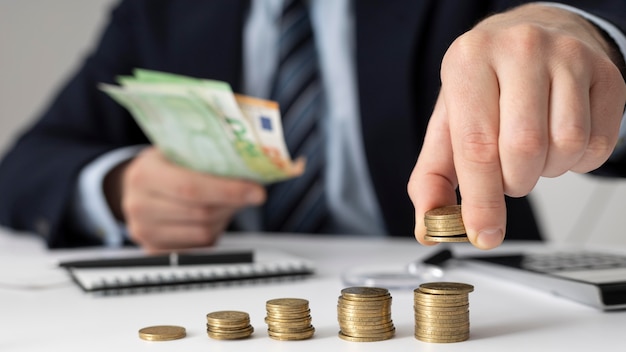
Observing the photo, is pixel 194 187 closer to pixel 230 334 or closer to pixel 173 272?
pixel 173 272

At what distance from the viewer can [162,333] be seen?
71cm

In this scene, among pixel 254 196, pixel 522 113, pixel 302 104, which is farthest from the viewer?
pixel 302 104

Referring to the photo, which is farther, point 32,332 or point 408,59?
point 408,59

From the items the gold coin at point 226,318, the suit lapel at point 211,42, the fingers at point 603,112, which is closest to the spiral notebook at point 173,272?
the gold coin at point 226,318

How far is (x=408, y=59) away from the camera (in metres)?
1.51

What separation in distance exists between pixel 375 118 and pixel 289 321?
34.5 inches

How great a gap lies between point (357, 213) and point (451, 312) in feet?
3.34

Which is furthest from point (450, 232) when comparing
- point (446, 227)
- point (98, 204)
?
point (98, 204)

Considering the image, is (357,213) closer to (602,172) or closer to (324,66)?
(324,66)

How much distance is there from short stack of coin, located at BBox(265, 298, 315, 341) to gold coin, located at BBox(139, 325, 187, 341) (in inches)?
3.3

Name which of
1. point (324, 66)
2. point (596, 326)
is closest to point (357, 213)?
point (324, 66)

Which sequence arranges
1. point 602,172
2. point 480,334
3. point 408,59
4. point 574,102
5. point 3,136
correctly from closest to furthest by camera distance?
point 574,102
point 480,334
point 602,172
point 408,59
point 3,136

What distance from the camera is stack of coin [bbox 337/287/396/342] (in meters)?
0.68

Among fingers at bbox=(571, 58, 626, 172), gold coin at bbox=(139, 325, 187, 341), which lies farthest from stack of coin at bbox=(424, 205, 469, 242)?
gold coin at bbox=(139, 325, 187, 341)
